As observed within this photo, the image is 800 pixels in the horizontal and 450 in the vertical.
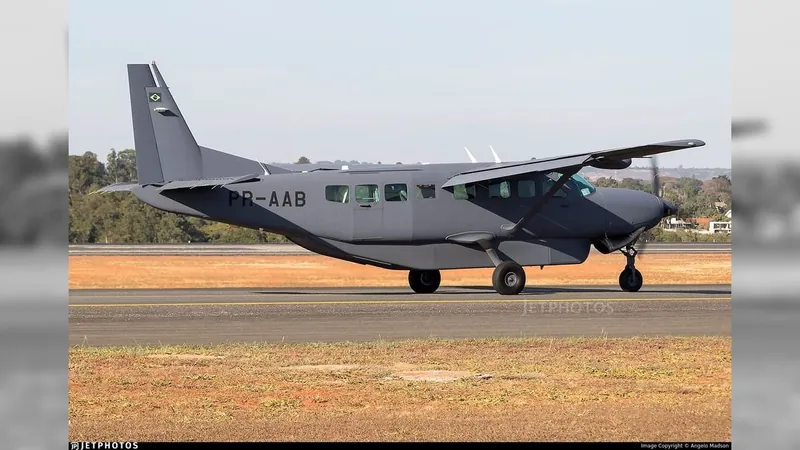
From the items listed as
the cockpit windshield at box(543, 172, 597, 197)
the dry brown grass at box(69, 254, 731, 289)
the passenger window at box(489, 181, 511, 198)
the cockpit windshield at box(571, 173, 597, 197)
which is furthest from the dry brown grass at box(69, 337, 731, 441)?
the dry brown grass at box(69, 254, 731, 289)

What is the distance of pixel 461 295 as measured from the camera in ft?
102

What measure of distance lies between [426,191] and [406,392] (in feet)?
59.1

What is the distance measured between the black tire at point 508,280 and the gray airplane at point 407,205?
1.2 inches

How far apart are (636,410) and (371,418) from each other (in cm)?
331

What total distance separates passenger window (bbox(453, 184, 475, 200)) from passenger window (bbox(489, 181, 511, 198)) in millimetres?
590

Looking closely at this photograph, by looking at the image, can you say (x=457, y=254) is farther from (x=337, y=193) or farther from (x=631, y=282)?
(x=631, y=282)

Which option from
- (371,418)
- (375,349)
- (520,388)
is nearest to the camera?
(371,418)

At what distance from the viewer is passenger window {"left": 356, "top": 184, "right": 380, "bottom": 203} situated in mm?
31438

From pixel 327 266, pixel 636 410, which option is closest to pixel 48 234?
pixel 636 410

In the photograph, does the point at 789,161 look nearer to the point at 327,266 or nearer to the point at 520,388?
the point at 520,388

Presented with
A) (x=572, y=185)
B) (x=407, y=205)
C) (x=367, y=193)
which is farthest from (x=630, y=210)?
(x=367, y=193)

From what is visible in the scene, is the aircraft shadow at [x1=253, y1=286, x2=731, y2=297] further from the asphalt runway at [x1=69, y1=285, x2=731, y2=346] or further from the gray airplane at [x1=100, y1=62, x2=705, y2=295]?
the gray airplane at [x1=100, y1=62, x2=705, y2=295]
